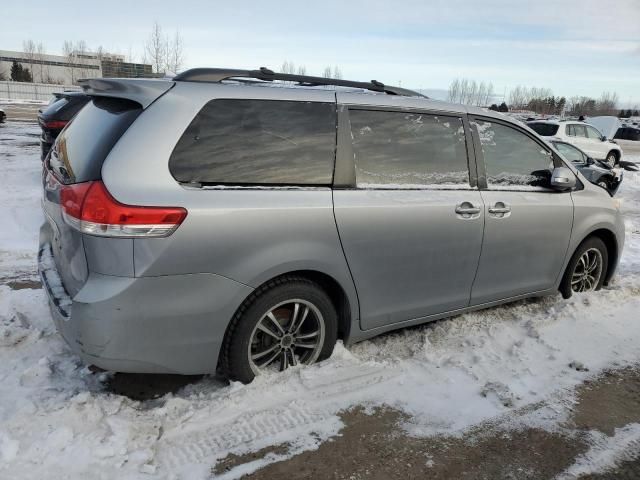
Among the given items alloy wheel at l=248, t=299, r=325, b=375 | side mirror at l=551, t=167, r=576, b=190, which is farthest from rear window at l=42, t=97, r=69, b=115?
side mirror at l=551, t=167, r=576, b=190

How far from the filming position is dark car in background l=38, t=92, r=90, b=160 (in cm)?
940

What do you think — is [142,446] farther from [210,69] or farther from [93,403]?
[210,69]

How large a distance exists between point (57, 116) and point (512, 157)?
8413 mm

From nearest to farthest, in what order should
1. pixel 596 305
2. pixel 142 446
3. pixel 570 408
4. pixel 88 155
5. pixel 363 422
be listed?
pixel 142 446, pixel 88 155, pixel 363 422, pixel 570 408, pixel 596 305

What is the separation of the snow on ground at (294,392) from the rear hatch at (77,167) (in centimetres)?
70

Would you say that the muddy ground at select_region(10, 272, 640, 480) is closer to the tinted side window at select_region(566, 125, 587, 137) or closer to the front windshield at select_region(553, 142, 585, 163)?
the front windshield at select_region(553, 142, 585, 163)

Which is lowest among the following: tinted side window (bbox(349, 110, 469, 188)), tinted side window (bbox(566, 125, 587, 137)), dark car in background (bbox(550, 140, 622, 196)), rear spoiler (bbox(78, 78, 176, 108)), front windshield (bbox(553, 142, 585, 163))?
dark car in background (bbox(550, 140, 622, 196))

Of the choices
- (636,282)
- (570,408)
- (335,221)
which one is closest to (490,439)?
(570,408)

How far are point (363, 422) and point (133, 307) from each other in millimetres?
1453

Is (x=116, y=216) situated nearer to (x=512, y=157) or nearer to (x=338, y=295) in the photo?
(x=338, y=295)

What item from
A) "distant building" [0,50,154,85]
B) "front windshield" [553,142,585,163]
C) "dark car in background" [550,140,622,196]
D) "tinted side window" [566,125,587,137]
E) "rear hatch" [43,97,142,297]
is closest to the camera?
"rear hatch" [43,97,142,297]

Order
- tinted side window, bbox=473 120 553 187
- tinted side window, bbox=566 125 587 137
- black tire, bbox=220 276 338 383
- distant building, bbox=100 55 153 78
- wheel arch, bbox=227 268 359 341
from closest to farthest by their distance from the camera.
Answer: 1. black tire, bbox=220 276 338 383
2. wheel arch, bbox=227 268 359 341
3. tinted side window, bbox=473 120 553 187
4. tinted side window, bbox=566 125 587 137
5. distant building, bbox=100 55 153 78

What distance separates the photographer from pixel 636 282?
5.66m

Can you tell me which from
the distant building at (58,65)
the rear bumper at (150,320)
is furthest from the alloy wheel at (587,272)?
the distant building at (58,65)
